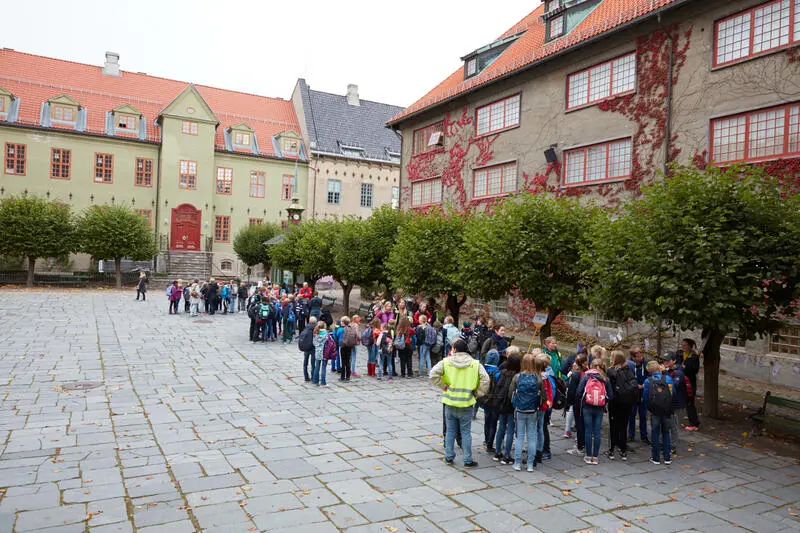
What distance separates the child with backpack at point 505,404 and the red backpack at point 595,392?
116cm

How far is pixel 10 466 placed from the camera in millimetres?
7820

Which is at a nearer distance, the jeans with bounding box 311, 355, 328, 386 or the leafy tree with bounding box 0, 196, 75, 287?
the jeans with bounding box 311, 355, 328, 386

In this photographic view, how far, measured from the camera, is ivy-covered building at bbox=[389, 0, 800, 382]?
50.1ft

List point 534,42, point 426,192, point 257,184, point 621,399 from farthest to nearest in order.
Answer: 1. point 257,184
2. point 426,192
3. point 534,42
4. point 621,399

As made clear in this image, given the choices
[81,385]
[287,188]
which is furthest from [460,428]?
[287,188]

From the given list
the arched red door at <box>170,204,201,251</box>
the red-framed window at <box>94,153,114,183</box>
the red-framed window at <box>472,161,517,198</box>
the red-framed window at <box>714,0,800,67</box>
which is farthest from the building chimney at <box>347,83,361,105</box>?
the red-framed window at <box>714,0,800,67</box>

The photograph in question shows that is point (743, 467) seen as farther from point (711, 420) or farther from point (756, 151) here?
point (756, 151)

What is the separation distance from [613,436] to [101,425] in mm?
8750

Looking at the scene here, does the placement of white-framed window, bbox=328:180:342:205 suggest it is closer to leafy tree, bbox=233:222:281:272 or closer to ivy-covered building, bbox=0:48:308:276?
ivy-covered building, bbox=0:48:308:276

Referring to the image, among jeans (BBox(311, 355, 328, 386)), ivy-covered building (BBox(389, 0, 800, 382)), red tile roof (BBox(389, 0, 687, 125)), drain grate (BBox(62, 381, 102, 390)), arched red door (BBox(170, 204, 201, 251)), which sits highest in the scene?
red tile roof (BBox(389, 0, 687, 125))

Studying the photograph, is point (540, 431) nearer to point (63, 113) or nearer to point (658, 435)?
point (658, 435)

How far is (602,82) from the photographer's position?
20.3 metres

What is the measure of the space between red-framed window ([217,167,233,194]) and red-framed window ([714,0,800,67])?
39794 millimetres

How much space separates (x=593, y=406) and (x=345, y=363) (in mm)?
6982
